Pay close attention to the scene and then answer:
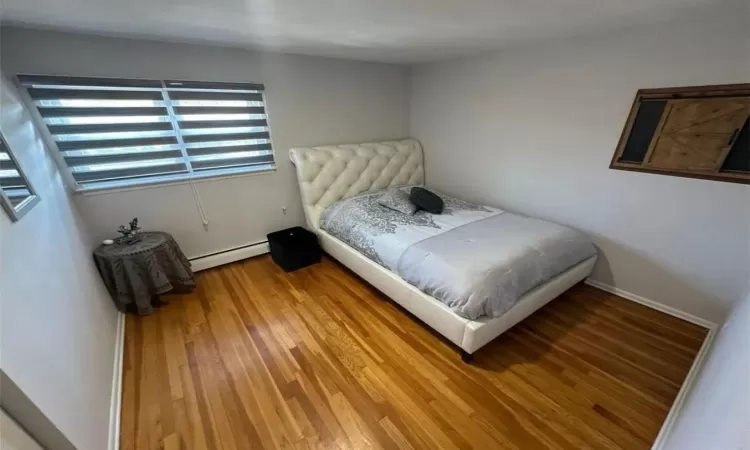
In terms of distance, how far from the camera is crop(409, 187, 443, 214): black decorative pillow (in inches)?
108

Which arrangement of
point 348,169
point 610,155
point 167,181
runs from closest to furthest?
point 610,155
point 167,181
point 348,169

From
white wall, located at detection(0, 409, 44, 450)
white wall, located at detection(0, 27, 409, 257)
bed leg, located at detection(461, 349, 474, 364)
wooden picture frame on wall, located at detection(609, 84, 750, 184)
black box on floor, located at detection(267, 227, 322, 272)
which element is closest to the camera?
white wall, located at detection(0, 409, 44, 450)

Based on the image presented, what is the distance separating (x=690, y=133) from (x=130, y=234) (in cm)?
417

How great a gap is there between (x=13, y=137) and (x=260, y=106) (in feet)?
5.51

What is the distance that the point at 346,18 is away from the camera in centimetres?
165

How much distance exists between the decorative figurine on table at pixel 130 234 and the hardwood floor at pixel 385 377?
0.63 m

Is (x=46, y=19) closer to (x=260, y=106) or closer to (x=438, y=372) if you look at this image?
(x=260, y=106)

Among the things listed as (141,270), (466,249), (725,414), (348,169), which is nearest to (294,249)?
(348,169)

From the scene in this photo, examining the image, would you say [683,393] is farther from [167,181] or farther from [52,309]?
[167,181]

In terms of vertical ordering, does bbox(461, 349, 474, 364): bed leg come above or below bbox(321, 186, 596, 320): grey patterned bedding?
below

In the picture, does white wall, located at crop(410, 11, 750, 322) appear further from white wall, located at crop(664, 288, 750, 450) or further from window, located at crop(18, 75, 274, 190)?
window, located at crop(18, 75, 274, 190)

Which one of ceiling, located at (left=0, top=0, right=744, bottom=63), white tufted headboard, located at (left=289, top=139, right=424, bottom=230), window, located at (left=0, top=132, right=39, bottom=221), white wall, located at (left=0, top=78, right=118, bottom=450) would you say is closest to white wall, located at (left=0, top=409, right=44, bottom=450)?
white wall, located at (left=0, top=78, right=118, bottom=450)

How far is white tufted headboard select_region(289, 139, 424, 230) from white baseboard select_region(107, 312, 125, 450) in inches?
69.7

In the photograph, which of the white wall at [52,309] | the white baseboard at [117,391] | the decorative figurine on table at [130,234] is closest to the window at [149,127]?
the white wall at [52,309]
